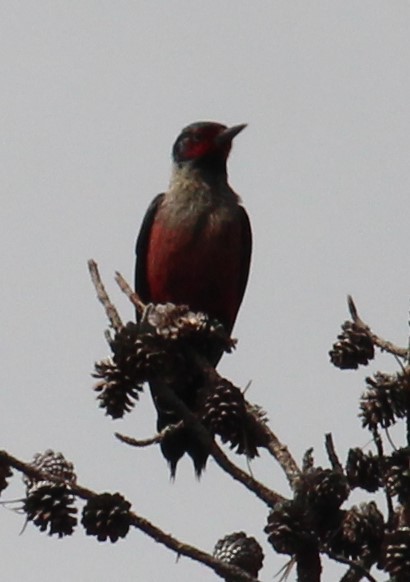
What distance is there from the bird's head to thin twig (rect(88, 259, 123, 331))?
3.44m

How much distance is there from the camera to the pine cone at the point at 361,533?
3.10 m

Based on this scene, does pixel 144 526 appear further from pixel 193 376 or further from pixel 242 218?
pixel 242 218

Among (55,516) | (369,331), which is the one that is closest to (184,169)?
(369,331)

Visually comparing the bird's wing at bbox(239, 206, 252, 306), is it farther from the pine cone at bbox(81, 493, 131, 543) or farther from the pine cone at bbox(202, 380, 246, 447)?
the pine cone at bbox(81, 493, 131, 543)

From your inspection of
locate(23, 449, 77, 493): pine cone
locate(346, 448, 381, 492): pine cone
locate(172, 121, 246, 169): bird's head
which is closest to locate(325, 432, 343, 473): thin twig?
locate(346, 448, 381, 492): pine cone

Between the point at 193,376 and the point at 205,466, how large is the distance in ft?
3.95

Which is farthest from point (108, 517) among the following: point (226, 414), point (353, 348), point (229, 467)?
point (353, 348)

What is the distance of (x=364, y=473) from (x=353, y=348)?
0.57 meters

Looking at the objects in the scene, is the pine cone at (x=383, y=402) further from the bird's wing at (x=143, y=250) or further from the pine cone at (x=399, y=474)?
the bird's wing at (x=143, y=250)

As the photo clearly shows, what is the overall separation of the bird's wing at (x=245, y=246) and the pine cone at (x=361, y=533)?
13.0 ft

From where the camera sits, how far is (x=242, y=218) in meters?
7.12

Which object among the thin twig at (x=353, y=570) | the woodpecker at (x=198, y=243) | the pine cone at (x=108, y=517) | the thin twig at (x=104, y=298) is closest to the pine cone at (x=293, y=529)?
the thin twig at (x=353, y=570)

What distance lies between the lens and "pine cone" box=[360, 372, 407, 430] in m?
3.42

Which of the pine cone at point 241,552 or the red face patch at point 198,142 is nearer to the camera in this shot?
the pine cone at point 241,552
